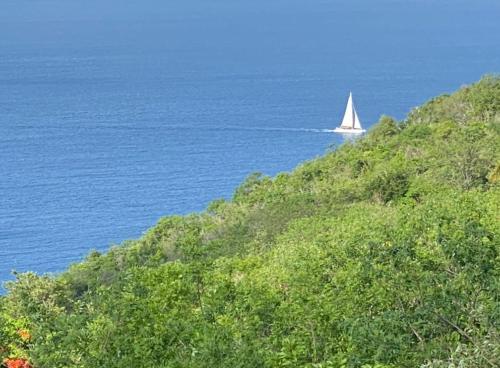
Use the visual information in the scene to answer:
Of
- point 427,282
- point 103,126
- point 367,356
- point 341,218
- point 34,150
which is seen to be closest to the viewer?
point 367,356

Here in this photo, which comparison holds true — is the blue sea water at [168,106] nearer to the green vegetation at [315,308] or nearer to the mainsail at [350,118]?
the mainsail at [350,118]

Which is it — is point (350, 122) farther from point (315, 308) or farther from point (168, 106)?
point (315, 308)

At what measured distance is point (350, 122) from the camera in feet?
344

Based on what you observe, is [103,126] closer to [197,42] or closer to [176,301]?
[197,42]

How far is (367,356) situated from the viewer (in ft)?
52.7

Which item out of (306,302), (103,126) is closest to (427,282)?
(306,302)

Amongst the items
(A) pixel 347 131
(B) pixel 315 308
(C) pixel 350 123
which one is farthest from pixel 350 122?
(B) pixel 315 308

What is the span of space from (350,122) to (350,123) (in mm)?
335

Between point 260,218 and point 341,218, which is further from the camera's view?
point 260,218

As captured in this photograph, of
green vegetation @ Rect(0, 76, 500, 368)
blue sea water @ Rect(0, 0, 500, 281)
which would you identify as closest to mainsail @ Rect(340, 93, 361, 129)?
blue sea water @ Rect(0, 0, 500, 281)

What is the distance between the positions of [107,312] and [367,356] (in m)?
5.13

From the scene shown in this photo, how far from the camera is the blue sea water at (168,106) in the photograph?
7788 centimetres

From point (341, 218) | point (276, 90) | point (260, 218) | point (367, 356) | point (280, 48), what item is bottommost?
point (367, 356)

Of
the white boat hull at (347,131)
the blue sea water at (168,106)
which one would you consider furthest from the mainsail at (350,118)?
the blue sea water at (168,106)
